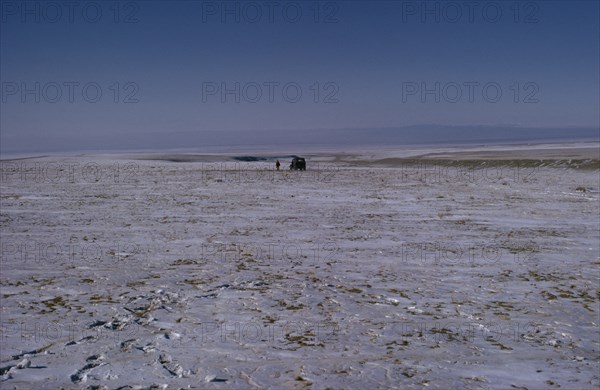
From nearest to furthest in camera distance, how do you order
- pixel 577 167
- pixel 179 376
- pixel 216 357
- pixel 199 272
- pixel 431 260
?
pixel 179 376
pixel 216 357
pixel 199 272
pixel 431 260
pixel 577 167

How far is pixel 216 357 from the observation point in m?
6.22

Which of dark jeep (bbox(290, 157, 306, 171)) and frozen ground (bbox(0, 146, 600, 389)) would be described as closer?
frozen ground (bbox(0, 146, 600, 389))

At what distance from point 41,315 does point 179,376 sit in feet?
9.66

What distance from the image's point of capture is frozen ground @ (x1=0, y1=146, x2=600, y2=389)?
5.91 m

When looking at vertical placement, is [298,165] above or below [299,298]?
above

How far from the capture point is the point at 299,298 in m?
8.42

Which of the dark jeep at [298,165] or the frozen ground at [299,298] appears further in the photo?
the dark jeep at [298,165]

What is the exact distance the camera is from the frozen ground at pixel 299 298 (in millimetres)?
5906

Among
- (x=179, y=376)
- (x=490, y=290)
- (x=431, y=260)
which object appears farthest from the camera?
(x=431, y=260)

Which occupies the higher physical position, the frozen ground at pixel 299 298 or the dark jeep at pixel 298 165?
the dark jeep at pixel 298 165

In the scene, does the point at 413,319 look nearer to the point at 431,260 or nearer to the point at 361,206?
the point at 431,260

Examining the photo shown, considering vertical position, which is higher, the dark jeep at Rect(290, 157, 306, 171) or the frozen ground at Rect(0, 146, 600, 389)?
the dark jeep at Rect(290, 157, 306, 171)

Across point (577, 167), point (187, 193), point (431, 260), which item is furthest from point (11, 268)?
point (577, 167)

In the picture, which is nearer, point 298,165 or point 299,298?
point 299,298
